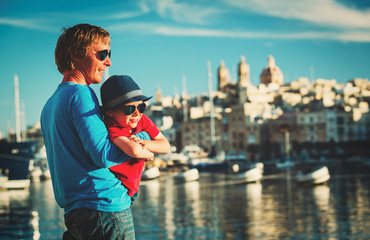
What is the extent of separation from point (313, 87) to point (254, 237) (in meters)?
126

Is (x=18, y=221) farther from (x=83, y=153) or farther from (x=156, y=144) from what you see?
(x=83, y=153)

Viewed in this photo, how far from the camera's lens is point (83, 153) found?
112 inches

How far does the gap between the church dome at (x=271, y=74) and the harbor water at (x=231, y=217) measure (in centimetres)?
12515

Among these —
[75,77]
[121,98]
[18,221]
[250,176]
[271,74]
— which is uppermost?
[271,74]

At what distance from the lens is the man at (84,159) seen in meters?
2.76

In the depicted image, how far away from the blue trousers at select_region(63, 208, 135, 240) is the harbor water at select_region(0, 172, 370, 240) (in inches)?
478

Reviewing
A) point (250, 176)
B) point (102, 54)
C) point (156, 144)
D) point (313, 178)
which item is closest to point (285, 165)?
point (250, 176)

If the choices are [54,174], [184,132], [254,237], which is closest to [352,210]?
[254,237]

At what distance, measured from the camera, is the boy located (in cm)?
288

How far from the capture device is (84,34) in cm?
296

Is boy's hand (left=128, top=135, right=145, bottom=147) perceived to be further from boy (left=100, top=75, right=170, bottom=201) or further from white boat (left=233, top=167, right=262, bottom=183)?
white boat (left=233, top=167, right=262, bottom=183)

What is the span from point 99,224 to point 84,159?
14.0 inches

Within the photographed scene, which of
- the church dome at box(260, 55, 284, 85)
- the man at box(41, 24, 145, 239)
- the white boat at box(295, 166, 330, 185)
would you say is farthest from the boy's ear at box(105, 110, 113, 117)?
the church dome at box(260, 55, 284, 85)

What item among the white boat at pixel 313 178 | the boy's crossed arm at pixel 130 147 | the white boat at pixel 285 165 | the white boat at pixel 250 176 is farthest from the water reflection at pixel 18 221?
the white boat at pixel 285 165
